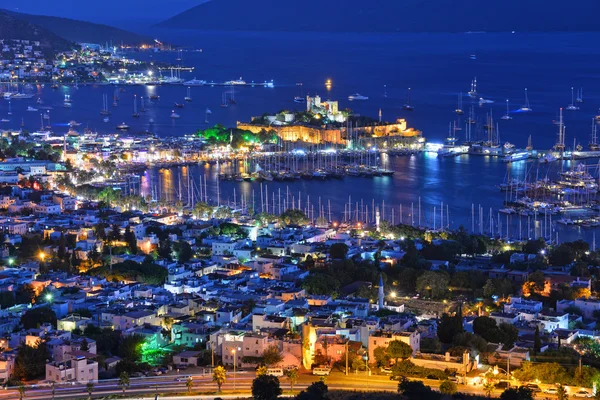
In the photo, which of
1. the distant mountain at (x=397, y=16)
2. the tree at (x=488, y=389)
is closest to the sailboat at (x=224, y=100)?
the tree at (x=488, y=389)

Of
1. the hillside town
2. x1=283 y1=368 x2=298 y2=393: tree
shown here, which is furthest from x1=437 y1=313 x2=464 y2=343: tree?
x1=283 y1=368 x2=298 y2=393: tree

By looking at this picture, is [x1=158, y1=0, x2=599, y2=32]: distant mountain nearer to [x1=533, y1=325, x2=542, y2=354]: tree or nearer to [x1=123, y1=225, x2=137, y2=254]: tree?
[x1=123, y1=225, x2=137, y2=254]: tree

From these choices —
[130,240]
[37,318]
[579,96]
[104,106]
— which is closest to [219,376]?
[37,318]

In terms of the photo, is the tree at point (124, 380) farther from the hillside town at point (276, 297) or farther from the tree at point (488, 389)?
the tree at point (488, 389)

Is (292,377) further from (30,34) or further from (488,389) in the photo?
(30,34)

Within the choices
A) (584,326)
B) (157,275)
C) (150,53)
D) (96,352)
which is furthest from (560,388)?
(150,53)

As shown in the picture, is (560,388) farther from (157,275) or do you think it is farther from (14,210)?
(14,210)
